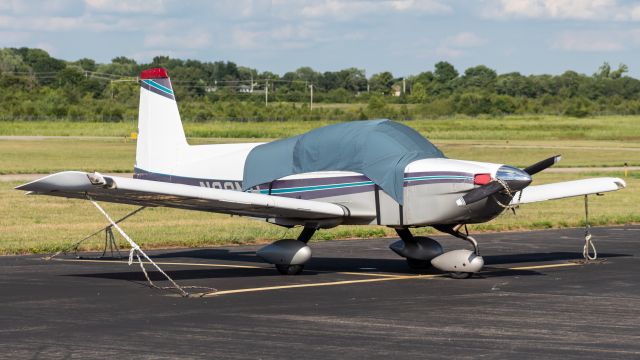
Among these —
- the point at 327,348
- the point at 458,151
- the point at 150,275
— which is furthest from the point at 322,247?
the point at 458,151

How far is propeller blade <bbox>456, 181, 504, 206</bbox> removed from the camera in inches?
556

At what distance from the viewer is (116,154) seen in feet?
191

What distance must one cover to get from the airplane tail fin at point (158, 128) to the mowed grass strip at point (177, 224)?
8.46 feet

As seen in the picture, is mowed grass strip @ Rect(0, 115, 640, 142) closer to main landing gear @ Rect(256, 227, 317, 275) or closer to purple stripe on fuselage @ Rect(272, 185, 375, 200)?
purple stripe on fuselage @ Rect(272, 185, 375, 200)

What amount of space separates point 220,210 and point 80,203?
1540 cm

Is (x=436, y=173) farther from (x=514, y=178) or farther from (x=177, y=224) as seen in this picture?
(x=177, y=224)

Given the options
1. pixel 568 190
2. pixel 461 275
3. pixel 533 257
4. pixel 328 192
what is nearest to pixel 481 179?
pixel 461 275

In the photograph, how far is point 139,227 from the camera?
75.2 feet

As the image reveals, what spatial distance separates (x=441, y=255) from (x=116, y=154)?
44.7 meters

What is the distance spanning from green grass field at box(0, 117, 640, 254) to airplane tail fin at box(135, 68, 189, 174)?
2.70 meters

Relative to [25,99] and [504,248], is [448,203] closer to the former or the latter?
[504,248]

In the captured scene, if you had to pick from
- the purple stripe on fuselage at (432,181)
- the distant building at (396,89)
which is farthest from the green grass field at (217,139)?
the distant building at (396,89)

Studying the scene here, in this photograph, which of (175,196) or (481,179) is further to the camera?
(481,179)

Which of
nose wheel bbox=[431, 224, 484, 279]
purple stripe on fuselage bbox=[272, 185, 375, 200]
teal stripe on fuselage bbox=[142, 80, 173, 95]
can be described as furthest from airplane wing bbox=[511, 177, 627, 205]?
teal stripe on fuselage bbox=[142, 80, 173, 95]
